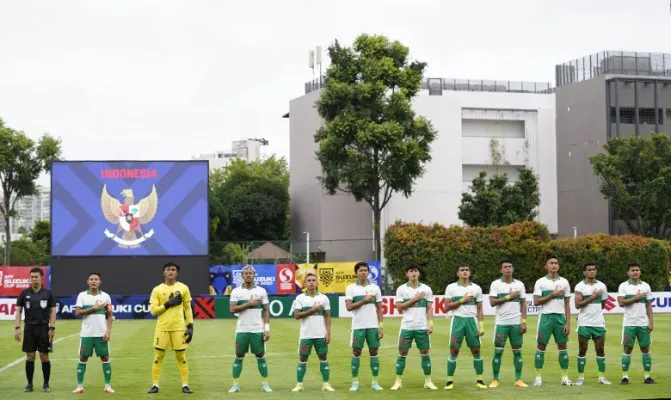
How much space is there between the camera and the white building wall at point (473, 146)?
7425 cm

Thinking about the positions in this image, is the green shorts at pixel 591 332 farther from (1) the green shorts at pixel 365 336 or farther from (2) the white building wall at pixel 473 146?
(2) the white building wall at pixel 473 146

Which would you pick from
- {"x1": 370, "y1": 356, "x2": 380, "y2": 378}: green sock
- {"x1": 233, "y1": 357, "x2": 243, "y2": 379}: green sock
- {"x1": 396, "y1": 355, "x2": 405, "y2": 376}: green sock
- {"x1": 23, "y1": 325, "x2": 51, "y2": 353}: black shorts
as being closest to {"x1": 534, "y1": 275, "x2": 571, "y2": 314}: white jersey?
{"x1": 396, "y1": 355, "x2": 405, "y2": 376}: green sock

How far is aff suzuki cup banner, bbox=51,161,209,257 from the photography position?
47219 millimetres

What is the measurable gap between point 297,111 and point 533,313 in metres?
34.6

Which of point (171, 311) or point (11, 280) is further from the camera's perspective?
point (11, 280)

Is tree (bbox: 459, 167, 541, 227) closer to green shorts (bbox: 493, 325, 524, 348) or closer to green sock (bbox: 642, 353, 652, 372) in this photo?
green sock (bbox: 642, 353, 652, 372)

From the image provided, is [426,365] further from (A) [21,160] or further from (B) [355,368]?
(A) [21,160]

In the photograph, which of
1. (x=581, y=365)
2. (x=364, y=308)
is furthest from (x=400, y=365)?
(x=581, y=365)

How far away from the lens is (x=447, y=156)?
74938mm

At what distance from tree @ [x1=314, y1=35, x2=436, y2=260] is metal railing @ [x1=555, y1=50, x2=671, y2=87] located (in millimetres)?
17859

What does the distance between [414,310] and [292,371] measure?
17.2ft

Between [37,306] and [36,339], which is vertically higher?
[37,306]

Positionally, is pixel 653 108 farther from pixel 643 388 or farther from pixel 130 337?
pixel 643 388

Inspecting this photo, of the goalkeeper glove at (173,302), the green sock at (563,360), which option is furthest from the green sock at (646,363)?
the goalkeeper glove at (173,302)
